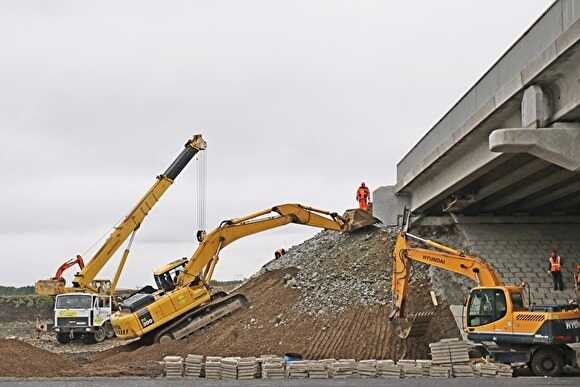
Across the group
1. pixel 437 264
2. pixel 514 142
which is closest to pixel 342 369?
pixel 437 264

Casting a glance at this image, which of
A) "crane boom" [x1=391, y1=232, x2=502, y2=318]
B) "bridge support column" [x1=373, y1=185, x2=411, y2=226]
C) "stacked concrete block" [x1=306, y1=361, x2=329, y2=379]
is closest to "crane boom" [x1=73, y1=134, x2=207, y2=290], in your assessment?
"bridge support column" [x1=373, y1=185, x2=411, y2=226]

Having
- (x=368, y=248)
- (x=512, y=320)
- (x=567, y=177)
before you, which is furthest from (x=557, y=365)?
(x=368, y=248)

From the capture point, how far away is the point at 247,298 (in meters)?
30.8

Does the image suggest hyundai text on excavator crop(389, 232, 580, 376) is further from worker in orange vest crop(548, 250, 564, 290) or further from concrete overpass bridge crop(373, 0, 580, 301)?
worker in orange vest crop(548, 250, 564, 290)

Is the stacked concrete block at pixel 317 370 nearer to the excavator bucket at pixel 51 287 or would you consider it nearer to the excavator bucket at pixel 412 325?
the excavator bucket at pixel 412 325

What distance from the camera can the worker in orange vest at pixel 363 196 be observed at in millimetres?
Answer: 35875

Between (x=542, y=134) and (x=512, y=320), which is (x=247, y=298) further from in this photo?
(x=542, y=134)

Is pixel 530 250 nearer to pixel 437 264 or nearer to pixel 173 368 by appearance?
pixel 437 264

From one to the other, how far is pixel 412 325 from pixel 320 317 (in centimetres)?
475

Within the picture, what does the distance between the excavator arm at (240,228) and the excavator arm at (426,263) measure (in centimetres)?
844

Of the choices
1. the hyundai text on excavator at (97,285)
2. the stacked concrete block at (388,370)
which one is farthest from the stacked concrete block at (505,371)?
the hyundai text on excavator at (97,285)

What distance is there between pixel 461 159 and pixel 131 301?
12.8 m

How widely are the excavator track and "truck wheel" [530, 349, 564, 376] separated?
1256cm

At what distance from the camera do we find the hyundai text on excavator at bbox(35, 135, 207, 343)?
34.0 m
